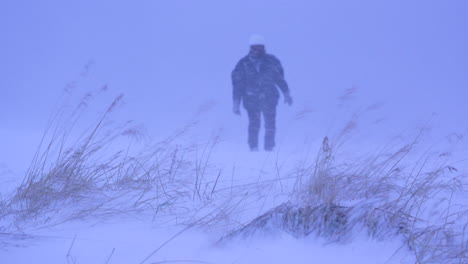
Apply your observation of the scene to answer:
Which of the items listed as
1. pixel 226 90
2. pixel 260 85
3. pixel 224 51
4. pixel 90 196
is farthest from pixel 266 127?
pixel 224 51

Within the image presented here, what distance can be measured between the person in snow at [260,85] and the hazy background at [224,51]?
9.28m

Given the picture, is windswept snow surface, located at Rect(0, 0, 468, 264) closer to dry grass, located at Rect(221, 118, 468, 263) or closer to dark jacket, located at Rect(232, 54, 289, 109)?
dry grass, located at Rect(221, 118, 468, 263)

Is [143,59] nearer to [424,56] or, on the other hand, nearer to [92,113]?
[92,113]

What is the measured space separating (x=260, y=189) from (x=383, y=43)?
48074 mm

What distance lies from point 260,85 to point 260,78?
10 cm

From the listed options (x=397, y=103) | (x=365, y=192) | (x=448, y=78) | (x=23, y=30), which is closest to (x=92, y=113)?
(x=397, y=103)

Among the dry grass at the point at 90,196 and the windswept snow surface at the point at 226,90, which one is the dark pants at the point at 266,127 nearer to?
the windswept snow surface at the point at 226,90

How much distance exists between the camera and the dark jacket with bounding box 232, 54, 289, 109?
542 centimetres

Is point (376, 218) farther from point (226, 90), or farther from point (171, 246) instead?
point (226, 90)

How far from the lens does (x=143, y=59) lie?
3997 centimetres

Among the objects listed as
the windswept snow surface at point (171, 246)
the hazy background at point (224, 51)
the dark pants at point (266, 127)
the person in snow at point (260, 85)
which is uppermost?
the hazy background at point (224, 51)

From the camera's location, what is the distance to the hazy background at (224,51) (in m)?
24.1

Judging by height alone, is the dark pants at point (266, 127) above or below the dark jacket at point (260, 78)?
below

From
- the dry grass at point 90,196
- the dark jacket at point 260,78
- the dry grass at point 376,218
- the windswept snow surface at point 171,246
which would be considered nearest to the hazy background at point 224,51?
the dark jacket at point 260,78
